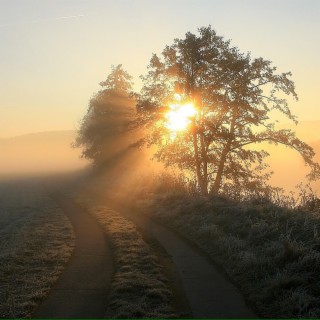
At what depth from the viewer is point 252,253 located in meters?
13.1

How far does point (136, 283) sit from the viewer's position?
37.3ft

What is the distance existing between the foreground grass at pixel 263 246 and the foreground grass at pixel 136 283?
2293mm

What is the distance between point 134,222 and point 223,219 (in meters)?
5.20

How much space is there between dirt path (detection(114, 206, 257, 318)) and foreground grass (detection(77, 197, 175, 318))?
0.72m

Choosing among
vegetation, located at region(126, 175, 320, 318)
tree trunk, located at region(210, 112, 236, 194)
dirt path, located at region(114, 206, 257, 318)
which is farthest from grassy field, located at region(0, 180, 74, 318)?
tree trunk, located at region(210, 112, 236, 194)

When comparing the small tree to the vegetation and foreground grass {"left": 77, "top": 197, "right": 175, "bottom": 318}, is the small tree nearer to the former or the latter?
the vegetation

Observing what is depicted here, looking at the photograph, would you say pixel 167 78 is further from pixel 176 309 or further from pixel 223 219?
pixel 176 309

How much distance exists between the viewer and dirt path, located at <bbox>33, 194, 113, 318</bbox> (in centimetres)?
976

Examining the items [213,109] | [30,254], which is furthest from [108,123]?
[30,254]

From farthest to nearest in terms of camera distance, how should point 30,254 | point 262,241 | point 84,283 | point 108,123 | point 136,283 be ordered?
point 108,123 → point 30,254 → point 262,241 → point 84,283 → point 136,283

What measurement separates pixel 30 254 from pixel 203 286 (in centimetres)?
688

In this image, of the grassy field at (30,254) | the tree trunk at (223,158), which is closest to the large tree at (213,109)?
the tree trunk at (223,158)

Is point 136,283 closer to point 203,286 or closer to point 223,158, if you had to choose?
point 203,286

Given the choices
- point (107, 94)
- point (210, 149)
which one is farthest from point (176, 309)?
point (107, 94)
